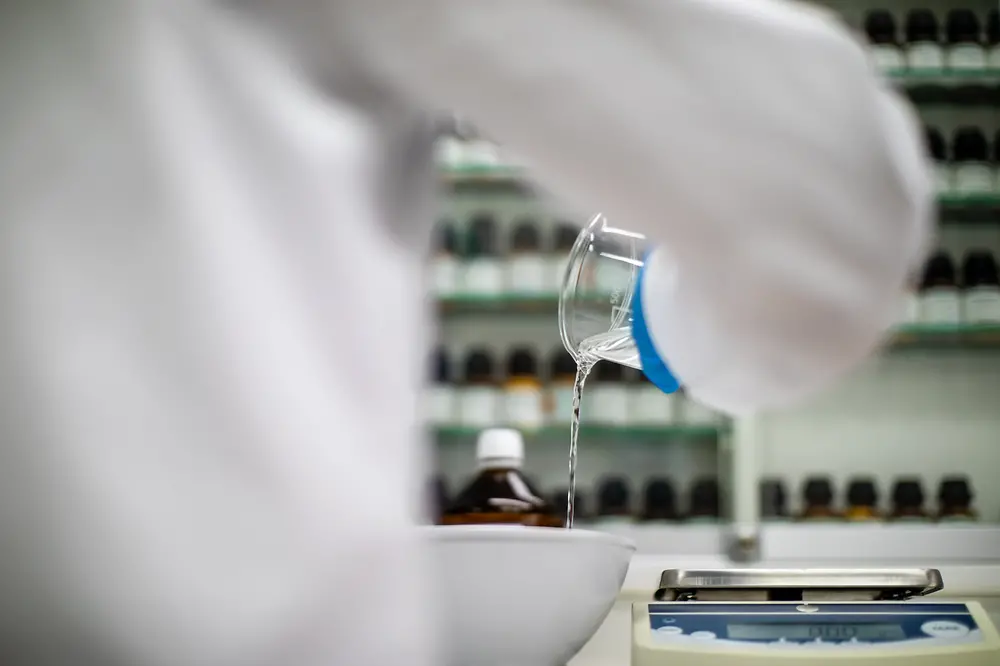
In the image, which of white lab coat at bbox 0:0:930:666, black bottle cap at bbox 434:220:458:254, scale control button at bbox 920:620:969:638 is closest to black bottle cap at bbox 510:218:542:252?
black bottle cap at bbox 434:220:458:254

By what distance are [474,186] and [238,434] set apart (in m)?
1.86

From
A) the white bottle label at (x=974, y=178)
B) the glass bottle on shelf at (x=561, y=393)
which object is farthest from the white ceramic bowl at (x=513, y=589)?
the white bottle label at (x=974, y=178)

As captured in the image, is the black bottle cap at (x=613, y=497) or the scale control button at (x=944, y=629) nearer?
the scale control button at (x=944, y=629)

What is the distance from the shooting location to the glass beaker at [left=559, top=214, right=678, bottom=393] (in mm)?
626

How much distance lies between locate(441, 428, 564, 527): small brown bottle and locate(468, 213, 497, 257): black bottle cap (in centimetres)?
118

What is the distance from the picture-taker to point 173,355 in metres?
0.28

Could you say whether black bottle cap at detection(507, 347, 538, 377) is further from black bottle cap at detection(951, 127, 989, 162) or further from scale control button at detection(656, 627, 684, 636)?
scale control button at detection(656, 627, 684, 636)

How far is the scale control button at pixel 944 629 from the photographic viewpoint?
626 mm

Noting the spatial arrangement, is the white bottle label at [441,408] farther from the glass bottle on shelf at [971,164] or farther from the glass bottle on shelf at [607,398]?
the glass bottle on shelf at [971,164]

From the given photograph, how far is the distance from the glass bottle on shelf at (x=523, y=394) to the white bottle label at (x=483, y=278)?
127mm

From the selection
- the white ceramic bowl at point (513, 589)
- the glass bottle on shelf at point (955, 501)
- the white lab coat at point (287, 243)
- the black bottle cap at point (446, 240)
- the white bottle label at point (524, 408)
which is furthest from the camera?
the black bottle cap at point (446, 240)

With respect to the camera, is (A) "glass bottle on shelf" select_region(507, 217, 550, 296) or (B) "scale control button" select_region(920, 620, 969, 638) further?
(A) "glass bottle on shelf" select_region(507, 217, 550, 296)

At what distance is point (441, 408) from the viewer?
195 cm

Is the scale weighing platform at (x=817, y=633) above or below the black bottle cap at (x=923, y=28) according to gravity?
below
